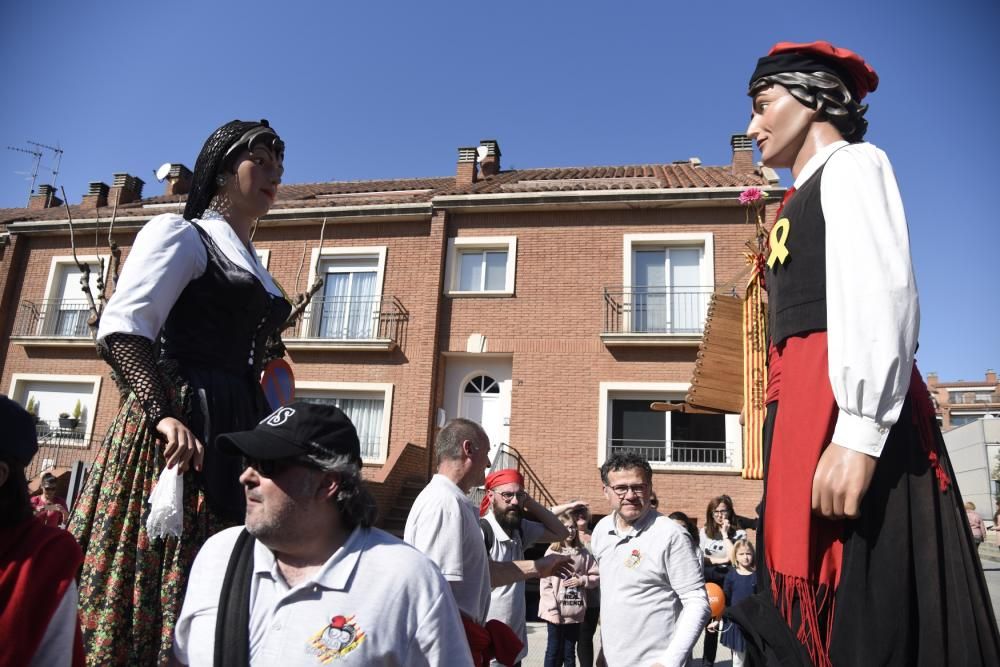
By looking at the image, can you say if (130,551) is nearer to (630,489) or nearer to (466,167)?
(630,489)

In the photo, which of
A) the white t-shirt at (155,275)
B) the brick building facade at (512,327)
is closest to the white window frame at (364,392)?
the brick building facade at (512,327)

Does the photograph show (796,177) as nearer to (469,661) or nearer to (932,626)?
(932,626)

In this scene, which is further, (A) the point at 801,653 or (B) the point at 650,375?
(B) the point at 650,375

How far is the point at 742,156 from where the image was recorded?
18.5m

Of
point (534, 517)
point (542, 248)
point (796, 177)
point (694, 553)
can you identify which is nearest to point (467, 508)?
point (694, 553)

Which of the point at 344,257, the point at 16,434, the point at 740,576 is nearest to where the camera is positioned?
the point at 16,434

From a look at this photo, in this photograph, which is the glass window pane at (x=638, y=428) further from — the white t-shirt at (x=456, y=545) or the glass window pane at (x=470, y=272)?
the white t-shirt at (x=456, y=545)

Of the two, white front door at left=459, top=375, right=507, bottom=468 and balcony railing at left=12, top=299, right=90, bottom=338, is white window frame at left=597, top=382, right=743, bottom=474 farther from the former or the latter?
balcony railing at left=12, top=299, right=90, bottom=338

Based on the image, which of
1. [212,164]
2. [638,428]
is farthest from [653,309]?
[212,164]

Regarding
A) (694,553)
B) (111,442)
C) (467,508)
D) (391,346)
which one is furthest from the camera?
(391,346)

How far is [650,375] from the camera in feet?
52.7

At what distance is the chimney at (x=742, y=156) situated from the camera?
18.3 metres

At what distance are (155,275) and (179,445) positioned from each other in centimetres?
56

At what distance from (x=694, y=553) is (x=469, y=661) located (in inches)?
108
